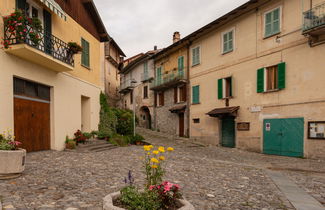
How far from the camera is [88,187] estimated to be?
4309 millimetres

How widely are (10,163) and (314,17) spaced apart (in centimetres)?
1292

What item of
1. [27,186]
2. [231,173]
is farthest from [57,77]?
[231,173]

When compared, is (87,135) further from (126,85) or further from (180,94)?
(126,85)

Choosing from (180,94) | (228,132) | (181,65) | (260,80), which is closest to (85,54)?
(181,65)

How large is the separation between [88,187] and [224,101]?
38.1 ft

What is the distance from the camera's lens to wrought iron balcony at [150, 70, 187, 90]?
17.8m

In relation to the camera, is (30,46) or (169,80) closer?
(30,46)

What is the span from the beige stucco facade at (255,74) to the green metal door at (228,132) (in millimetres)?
364

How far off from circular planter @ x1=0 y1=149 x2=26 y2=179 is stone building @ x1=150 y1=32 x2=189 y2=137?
13.8 metres

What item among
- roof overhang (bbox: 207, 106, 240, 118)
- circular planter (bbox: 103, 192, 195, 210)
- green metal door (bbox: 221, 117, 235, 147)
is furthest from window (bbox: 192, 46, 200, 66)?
circular planter (bbox: 103, 192, 195, 210)

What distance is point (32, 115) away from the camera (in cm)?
802

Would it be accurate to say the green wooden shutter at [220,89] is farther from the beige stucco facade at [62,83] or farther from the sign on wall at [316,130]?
the beige stucco facade at [62,83]

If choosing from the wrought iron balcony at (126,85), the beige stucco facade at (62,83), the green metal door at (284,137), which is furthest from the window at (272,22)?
the wrought iron balcony at (126,85)

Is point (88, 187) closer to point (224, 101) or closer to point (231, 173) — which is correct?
point (231, 173)
